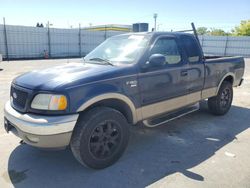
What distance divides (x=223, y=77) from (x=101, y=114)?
358cm

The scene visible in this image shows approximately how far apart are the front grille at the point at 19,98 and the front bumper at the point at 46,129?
19 cm

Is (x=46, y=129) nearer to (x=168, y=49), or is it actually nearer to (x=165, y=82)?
(x=165, y=82)

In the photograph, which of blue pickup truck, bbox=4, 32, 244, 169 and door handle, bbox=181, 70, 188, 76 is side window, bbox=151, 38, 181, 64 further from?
door handle, bbox=181, 70, 188, 76

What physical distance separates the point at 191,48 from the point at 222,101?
181 centimetres

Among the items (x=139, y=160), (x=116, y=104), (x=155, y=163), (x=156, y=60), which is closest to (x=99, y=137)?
(x=116, y=104)

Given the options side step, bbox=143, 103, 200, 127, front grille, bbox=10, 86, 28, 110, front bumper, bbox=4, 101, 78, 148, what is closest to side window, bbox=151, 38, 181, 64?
side step, bbox=143, 103, 200, 127

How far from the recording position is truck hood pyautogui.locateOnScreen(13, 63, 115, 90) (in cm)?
311

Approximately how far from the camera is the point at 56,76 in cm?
331

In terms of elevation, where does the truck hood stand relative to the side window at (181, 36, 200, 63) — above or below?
below

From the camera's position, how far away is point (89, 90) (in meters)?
3.16

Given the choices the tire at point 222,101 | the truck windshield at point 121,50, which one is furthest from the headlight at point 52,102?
the tire at point 222,101

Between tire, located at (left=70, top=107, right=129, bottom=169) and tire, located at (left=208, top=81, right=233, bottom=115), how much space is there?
2925 mm

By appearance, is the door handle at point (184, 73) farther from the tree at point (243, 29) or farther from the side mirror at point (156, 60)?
the tree at point (243, 29)

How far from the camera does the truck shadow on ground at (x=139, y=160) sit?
3.20m
